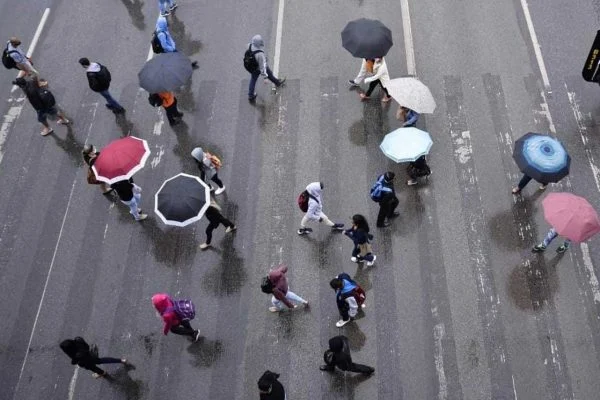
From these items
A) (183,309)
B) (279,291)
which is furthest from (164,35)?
(279,291)

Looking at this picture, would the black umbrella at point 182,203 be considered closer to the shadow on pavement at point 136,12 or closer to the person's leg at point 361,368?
the person's leg at point 361,368

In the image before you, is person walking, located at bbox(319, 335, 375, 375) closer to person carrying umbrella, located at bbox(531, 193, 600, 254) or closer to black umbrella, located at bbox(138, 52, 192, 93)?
person carrying umbrella, located at bbox(531, 193, 600, 254)

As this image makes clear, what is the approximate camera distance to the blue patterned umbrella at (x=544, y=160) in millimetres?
9125

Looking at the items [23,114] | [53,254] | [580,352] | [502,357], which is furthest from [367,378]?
[23,114]

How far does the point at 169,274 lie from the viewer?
10344mm

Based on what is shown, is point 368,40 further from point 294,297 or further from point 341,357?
point 341,357

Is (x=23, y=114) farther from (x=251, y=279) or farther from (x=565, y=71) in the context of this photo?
(x=565, y=71)

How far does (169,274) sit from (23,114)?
20.3 ft

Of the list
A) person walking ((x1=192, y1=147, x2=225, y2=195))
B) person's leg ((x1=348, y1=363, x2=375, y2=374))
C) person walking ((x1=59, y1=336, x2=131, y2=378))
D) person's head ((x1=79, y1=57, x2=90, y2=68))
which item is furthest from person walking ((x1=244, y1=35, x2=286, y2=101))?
person's leg ((x1=348, y1=363, x2=375, y2=374))

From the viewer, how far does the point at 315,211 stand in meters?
9.73

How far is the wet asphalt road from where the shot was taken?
30.2 feet

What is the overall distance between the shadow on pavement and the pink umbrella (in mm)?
11431

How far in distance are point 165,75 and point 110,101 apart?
88.8 inches

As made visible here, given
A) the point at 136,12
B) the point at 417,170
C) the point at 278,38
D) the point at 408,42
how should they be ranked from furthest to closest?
the point at 136,12, the point at 278,38, the point at 408,42, the point at 417,170
